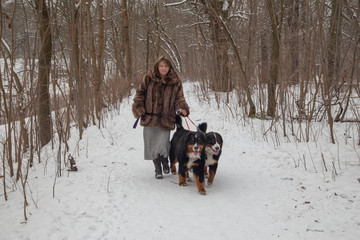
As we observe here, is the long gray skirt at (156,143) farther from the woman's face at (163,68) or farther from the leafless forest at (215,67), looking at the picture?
the leafless forest at (215,67)

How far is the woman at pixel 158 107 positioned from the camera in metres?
4.27

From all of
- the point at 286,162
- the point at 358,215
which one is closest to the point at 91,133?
the point at 286,162

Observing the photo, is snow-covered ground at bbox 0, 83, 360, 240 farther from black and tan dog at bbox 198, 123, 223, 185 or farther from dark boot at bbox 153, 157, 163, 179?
black and tan dog at bbox 198, 123, 223, 185

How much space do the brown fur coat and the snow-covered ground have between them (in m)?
0.97

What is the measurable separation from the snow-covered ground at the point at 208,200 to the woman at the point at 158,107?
1.74 ft

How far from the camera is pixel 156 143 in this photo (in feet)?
14.1

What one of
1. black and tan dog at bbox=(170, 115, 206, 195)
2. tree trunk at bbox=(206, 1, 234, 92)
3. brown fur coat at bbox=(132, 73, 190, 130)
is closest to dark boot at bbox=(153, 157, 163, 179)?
black and tan dog at bbox=(170, 115, 206, 195)

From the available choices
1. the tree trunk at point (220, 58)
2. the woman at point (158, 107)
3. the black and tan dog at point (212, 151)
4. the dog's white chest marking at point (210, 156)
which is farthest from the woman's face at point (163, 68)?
the tree trunk at point (220, 58)

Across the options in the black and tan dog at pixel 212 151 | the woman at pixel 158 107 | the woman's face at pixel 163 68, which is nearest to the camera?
the black and tan dog at pixel 212 151

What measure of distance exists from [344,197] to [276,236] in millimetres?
1103

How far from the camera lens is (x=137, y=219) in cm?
293

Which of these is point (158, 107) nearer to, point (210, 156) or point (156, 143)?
point (156, 143)

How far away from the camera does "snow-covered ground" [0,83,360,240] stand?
265cm

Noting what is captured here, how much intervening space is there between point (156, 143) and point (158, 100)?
2.38 feet
